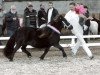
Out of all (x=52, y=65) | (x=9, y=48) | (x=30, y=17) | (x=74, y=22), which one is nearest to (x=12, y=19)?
(x=30, y=17)

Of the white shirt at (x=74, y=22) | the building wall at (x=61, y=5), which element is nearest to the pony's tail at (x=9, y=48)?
the white shirt at (x=74, y=22)

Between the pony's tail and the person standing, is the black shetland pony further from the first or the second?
the person standing

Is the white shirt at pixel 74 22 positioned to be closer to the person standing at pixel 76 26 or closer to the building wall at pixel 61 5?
the person standing at pixel 76 26

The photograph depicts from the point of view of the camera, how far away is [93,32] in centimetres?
2044

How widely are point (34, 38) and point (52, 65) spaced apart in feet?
6.00

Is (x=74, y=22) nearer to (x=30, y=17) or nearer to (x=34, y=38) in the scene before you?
(x=34, y=38)

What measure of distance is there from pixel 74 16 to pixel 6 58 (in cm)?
269

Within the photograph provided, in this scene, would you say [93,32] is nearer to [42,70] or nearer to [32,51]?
[32,51]

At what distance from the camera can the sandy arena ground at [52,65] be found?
1355 centimetres

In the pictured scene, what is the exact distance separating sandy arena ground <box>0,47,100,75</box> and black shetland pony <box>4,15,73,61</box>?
1.30ft

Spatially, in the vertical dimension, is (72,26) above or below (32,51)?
above

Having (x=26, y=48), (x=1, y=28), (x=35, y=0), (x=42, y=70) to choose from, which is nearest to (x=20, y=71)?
(x=42, y=70)

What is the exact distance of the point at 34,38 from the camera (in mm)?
16469

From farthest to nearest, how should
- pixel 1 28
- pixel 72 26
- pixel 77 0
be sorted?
pixel 77 0 → pixel 1 28 → pixel 72 26
